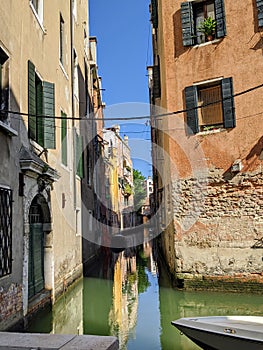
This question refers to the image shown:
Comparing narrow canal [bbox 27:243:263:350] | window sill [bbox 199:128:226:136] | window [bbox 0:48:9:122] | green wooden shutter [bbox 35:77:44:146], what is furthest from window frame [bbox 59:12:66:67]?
narrow canal [bbox 27:243:263:350]

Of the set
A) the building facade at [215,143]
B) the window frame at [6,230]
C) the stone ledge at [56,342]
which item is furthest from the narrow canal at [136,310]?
the stone ledge at [56,342]

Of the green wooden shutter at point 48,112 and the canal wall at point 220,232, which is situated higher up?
the green wooden shutter at point 48,112

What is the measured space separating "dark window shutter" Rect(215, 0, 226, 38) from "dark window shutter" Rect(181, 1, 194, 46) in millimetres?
670

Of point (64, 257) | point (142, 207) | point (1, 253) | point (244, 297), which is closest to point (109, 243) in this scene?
point (64, 257)

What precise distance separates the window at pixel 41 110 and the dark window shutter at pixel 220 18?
4.69 metres

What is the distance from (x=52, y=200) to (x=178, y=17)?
620cm

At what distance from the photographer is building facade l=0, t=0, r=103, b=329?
603 cm

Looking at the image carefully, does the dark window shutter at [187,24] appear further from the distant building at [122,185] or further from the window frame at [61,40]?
the distant building at [122,185]

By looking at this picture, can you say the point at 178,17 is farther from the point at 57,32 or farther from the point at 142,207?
the point at 142,207

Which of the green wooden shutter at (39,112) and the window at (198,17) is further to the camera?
the window at (198,17)

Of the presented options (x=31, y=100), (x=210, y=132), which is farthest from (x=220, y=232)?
(x=31, y=100)

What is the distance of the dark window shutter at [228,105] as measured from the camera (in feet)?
30.3

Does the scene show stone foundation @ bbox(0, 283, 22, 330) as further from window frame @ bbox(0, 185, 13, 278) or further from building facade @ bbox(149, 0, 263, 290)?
building facade @ bbox(149, 0, 263, 290)

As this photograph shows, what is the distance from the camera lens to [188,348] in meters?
5.55
